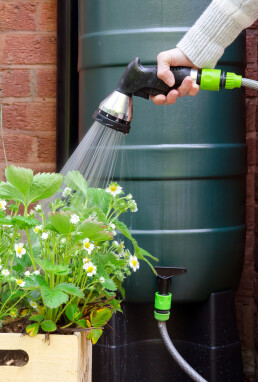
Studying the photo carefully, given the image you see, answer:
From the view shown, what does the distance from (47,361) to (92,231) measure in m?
0.17

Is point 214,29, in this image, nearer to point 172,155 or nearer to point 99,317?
point 172,155

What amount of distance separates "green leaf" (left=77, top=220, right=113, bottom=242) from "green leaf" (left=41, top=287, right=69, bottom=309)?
8cm

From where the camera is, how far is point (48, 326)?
807 mm

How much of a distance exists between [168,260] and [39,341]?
674mm

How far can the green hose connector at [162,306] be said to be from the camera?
4.56 ft

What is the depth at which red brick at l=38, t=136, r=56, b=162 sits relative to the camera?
1.85 meters

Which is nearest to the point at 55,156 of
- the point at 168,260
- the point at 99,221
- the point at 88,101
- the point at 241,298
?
the point at 88,101

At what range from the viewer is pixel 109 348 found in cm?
147

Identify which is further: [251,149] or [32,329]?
[251,149]

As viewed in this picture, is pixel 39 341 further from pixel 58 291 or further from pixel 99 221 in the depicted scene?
pixel 99 221

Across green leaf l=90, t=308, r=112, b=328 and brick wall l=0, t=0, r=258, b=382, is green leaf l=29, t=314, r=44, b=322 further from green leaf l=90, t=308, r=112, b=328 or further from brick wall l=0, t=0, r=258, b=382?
brick wall l=0, t=0, r=258, b=382

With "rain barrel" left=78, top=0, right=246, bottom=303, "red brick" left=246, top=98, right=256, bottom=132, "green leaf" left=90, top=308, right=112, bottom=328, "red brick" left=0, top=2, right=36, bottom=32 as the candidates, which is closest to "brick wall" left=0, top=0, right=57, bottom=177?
"red brick" left=0, top=2, right=36, bottom=32

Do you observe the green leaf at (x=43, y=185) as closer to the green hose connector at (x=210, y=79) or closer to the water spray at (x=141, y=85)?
the water spray at (x=141, y=85)

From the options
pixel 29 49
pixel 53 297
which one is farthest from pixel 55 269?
pixel 29 49
